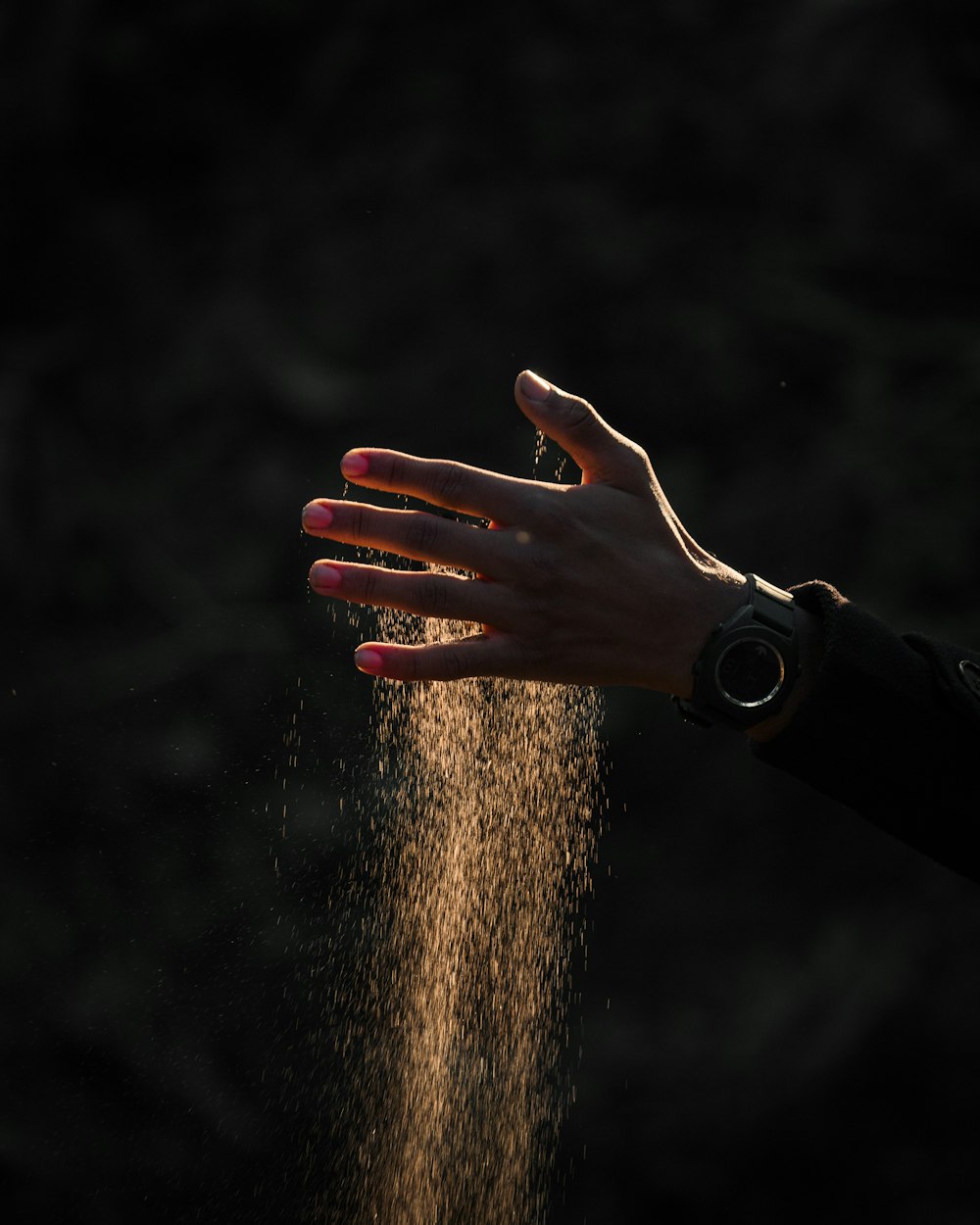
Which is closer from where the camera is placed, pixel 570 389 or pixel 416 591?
pixel 416 591

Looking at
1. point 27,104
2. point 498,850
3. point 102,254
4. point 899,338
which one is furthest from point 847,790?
point 27,104

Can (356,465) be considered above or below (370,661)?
above

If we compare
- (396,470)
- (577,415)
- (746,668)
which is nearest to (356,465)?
(396,470)

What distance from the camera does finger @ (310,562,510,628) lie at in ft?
2.11

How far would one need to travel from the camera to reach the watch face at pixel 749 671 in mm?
711

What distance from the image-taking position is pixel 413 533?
64cm

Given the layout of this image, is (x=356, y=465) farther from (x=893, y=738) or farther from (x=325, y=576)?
(x=893, y=738)

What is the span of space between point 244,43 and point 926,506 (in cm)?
105

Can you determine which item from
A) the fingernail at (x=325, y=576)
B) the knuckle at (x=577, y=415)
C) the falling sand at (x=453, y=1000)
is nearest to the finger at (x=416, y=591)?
the fingernail at (x=325, y=576)

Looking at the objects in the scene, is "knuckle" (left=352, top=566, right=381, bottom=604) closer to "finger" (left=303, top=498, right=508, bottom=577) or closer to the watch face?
"finger" (left=303, top=498, right=508, bottom=577)

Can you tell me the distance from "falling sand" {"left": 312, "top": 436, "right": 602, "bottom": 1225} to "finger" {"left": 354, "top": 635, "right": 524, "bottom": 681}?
66 cm

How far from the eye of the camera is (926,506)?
5.04 feet

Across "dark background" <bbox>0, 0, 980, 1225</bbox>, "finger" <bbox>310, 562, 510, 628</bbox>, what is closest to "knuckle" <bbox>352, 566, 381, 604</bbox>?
"finger" <bbox>310, 562, 510, 628</bbox>

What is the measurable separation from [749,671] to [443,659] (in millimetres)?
186
